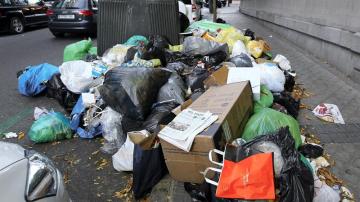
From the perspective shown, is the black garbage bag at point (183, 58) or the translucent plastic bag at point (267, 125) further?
the black garbage bag at point (183, 58)

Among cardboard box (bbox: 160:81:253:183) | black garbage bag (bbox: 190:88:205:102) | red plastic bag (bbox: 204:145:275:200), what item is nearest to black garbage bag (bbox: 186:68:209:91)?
black garbage bag (bbox: 190:88:205:102)

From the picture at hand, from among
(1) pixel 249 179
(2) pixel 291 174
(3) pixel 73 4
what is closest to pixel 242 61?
(2) pixel 291 174

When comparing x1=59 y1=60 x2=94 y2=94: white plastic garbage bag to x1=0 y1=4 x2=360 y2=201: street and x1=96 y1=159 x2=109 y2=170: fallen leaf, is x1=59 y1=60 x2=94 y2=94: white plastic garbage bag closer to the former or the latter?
x1=0 y1=4 x2=360 y2=201: street

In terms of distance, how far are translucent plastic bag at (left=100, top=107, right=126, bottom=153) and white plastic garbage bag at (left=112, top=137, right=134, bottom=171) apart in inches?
17.2

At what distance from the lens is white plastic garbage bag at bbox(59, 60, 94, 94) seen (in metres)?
5.25

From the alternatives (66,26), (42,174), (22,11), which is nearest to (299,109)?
(42,174)

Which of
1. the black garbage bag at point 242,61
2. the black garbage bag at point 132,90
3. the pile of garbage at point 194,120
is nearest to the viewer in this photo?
the pile of garbage at point 194,120

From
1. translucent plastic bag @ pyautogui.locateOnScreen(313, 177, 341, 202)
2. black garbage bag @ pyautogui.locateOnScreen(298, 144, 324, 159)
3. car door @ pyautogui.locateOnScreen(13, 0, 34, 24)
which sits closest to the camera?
translucent plastic bag @ pyautogui.locateOnScreen(313, 177, 341, 202)

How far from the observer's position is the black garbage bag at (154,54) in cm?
562

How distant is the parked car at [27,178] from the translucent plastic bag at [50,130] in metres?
2.02

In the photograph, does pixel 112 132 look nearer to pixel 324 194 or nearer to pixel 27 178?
pixel 27 178

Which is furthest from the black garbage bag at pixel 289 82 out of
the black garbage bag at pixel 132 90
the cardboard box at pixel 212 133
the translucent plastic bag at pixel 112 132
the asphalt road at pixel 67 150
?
the asphalt road at pixel 67 150

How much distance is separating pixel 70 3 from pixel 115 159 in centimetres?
1000

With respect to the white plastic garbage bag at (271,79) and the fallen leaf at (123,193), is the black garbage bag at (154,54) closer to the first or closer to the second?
the white plastic garbage bag at (271,79)
